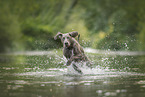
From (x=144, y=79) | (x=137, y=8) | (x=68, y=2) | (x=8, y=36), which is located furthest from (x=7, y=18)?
(x=144, y=79)

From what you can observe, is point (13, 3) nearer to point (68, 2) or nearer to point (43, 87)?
point (68, 2)

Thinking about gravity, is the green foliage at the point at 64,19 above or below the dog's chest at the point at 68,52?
above

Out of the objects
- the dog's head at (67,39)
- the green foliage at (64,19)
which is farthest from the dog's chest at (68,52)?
the green foliage at (64,19)

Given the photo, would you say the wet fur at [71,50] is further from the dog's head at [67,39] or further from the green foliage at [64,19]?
the green foliage at [64,19]

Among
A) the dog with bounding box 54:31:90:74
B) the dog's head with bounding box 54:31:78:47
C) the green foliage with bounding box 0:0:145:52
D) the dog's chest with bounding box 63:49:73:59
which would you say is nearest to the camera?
the dog's head with bounding box 54:31:78:47

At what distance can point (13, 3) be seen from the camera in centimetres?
6600

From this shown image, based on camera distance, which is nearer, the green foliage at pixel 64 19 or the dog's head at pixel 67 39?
the dog's head at pixel 67 39

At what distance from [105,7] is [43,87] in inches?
2042

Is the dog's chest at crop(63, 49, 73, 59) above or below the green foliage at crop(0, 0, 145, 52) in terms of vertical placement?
below

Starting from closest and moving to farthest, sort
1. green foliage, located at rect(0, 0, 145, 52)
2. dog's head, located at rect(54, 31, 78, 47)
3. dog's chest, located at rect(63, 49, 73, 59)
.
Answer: dog's head, located at rect(54, 31, 78, 47)
dog's chest, located at rect(63, 49, 73, 59)
green foliage, located at rect(0, 0, 145, 52)

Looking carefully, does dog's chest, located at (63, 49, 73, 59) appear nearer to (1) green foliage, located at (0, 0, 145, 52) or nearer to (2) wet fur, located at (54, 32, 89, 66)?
(2) wet fur, located at (54, 32, 89, 66)

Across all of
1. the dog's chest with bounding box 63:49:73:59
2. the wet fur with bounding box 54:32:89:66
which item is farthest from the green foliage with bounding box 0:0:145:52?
the dog's chest with bounding box 63:49:73:59

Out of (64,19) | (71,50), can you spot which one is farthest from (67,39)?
(64,19)

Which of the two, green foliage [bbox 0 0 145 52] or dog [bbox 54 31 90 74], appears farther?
green foliage [bbox 0 0 145 52]
